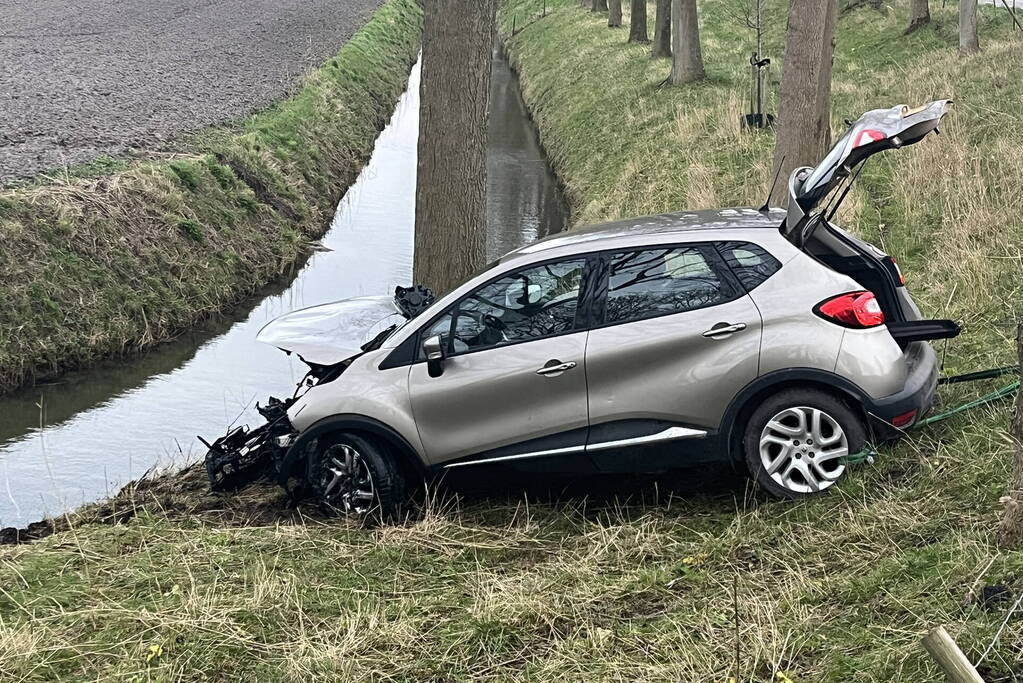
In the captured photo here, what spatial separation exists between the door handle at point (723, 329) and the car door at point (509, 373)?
743 millimetres

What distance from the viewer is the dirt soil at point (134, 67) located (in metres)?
19.9

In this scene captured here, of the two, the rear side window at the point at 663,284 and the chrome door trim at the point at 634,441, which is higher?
the rear side window at the point at 663,284

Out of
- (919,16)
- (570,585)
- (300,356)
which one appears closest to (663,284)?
(570,585)

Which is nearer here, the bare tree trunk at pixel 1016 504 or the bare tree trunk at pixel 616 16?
the bare tree trunk at pixel 1016 504

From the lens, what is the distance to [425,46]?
10469 mm

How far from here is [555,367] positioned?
7184 millimetres

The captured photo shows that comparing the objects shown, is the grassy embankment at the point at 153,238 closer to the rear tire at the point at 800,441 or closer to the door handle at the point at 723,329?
the door handle at the point at 723,329

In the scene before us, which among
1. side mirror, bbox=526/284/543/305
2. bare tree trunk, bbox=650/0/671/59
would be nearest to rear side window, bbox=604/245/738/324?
side mirror, bbox=526/284/543/305

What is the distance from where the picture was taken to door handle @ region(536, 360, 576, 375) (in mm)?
7160

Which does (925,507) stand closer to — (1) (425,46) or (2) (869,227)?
(1) (425,46)

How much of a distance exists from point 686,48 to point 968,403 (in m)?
19.2

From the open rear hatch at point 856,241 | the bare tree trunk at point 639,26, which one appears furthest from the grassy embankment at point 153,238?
the bare tree trunk at point 639,26

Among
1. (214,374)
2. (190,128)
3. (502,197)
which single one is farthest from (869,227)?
(190,128)

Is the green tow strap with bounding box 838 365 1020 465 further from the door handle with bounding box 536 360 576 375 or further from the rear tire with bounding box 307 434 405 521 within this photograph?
the rear tire with bounding box 307 434 405 521
